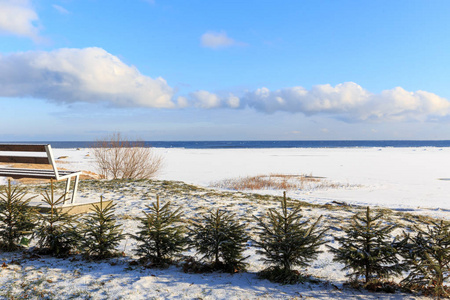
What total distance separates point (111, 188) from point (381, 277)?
9.65m

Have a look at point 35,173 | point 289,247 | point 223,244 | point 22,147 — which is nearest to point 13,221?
point 35,173

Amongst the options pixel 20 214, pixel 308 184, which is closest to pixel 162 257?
pixel 20 214

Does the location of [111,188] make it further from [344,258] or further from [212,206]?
[344,258]

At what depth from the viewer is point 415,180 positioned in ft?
69.6

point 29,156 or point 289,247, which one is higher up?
point 29,156

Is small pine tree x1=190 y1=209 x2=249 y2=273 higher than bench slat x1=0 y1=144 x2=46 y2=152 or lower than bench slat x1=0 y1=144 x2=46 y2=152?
lower

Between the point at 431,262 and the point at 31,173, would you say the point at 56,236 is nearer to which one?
the point at 31,173

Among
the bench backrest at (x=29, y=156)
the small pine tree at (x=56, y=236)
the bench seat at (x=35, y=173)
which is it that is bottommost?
the small pine tree at (x=56, y=236)

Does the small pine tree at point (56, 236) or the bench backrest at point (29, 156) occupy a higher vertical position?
the bench backrest at point (29, 156)

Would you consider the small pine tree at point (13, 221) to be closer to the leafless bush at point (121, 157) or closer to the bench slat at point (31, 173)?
the bench slat at point (31, 173)

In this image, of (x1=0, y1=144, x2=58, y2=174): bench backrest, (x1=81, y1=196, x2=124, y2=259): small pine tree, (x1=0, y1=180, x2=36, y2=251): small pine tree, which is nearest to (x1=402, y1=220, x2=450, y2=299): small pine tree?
(x1=81, y1=196, x2=124, y2=259): small pine tree

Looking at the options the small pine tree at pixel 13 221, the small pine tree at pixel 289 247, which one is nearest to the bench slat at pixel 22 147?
the small pine tree at pixel 13 221

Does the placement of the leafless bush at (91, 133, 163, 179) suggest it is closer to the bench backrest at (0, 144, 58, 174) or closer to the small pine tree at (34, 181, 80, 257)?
the bench backrest at (0, 144, 58, 174)

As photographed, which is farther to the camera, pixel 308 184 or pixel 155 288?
pixel 308 184
